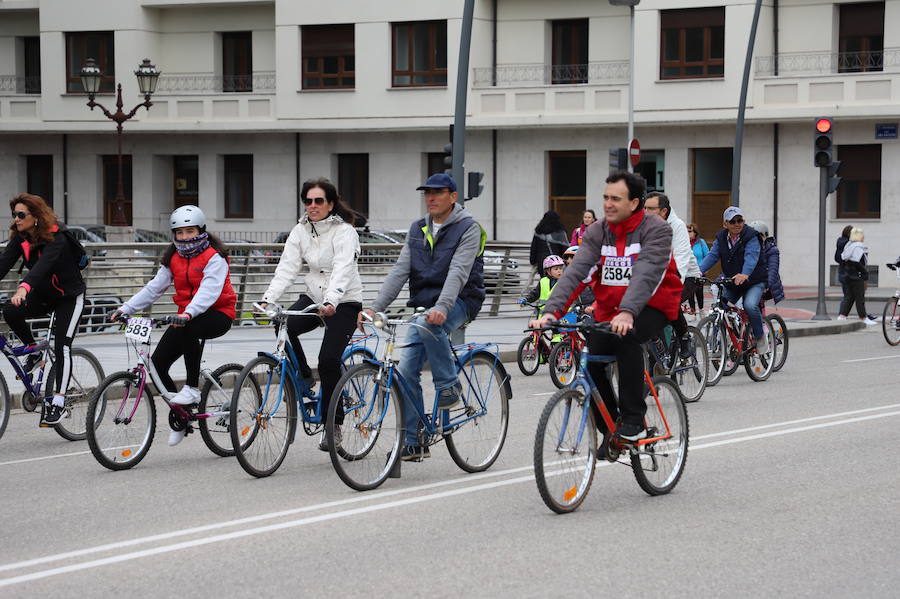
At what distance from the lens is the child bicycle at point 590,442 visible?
23.5 ft

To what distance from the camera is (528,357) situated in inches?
603

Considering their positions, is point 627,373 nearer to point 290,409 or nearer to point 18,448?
point 290,409

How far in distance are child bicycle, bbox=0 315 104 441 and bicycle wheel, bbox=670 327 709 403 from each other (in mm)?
5081

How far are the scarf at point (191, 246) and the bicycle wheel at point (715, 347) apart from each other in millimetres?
6176

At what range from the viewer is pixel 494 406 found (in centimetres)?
881

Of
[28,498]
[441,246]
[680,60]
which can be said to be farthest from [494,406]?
[680,60]

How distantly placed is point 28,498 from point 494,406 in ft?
9.41

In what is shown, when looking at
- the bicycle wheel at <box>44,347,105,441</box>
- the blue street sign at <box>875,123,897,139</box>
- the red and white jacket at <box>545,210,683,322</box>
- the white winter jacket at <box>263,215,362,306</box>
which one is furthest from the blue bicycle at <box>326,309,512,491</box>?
the blue street sign at <box>875,123,897,139</box>

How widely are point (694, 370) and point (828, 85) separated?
23069mm

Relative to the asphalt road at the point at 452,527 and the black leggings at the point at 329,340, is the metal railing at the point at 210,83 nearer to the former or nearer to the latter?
the asphalt road at the point at 452,527

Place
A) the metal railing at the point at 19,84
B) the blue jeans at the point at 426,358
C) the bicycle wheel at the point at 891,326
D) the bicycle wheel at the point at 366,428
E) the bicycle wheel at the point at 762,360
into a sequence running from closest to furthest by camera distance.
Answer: the bicycle wheel at the point at 366,428, the blue jeans at the point at 426,358, the bicycle wheel at the point at 762,360, the bicycle wheel at the point at 891,326, the metal railing at the point at 19,84

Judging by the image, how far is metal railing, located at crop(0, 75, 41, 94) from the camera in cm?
4138

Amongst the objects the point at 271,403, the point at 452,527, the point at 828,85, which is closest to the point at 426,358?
the point at 271,403

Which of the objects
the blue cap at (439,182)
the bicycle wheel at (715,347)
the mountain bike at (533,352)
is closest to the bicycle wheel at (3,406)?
the blue cap at (439,182)
